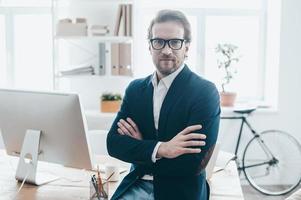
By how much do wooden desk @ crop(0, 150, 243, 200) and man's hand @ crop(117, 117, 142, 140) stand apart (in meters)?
0.29

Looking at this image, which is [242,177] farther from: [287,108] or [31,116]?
[31,116]

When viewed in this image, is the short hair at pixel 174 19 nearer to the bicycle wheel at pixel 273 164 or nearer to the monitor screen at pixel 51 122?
the monitor screen at pixel 51 122

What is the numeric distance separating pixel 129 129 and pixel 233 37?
2.80 meters

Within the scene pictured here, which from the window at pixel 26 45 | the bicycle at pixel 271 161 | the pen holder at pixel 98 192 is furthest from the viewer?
the window at pixel 26 45

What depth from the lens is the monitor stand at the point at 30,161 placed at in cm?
193

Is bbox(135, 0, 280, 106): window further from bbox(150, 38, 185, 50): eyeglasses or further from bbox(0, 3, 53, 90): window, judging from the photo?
bbox(150, 38, 185, 50): eyeglasses

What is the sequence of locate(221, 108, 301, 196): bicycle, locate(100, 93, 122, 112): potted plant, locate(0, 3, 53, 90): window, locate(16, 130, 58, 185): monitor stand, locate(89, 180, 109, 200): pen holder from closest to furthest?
locate(89, 180, 109, 200): pen holder → locate(16, 130, 58, 185): monitor stand → locate(100, 93, 122, 112): potted plant → locate(221, 108, 301, 196): bicycle → locate(0, 3, 53, 90): window

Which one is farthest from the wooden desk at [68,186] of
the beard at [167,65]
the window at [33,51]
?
the window at [33,51]

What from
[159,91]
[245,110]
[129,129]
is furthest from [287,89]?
[129,129]

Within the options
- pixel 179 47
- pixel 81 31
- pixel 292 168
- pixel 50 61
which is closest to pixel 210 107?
pixel 179 47

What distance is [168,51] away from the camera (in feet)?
6.03

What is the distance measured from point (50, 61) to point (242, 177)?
2.49m

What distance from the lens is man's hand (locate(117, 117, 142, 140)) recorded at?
188 cm

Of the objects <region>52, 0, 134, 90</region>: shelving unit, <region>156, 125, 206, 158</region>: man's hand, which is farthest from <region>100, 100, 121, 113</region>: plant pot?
<region>156, 125, 206, 158</region>: man's hand
